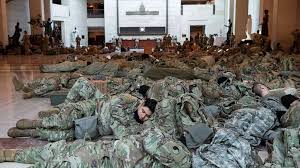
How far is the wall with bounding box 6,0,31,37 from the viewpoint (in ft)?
81.5

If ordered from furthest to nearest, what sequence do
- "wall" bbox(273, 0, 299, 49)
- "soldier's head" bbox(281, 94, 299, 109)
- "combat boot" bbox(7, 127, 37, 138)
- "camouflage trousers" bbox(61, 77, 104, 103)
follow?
"wall" bbox(273, 0, 299, 49)
"camouflage trousers" bbox(61, 77, 104, 103)
"soldier's head" bbox(281, 94, 299, 109)
"combat boot" bbox(7, 127, 37, 138)

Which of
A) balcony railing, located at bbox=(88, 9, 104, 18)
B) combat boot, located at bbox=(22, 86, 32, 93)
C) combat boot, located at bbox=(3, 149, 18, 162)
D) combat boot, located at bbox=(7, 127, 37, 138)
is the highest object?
balcony railing, located at bbox=(88, 9, 104, 18)

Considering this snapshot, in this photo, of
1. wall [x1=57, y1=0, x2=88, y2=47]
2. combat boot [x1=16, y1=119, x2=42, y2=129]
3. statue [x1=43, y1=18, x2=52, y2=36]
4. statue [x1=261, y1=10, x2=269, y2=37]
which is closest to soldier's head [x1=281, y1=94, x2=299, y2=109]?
combat boot [x1=16, y1=119, x2=42, y2=129]

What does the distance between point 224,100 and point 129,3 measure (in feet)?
114

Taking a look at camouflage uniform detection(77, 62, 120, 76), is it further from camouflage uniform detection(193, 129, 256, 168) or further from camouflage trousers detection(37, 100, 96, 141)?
camouflage uniform detection(193, 129, 256, 168)

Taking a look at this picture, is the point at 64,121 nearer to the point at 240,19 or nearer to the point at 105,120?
the point at 105,120

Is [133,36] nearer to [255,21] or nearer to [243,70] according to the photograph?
[255,21]

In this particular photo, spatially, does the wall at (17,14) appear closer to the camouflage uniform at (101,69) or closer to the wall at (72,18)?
the wall at (72,18)

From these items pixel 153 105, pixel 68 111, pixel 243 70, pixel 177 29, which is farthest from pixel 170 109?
pixel 177 29

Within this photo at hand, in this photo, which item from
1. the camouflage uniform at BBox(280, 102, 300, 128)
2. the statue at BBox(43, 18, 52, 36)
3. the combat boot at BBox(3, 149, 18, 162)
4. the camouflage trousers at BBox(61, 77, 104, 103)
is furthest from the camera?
the statue at BBox(43, 18, 52, 36)

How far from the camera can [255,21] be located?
24469 mm

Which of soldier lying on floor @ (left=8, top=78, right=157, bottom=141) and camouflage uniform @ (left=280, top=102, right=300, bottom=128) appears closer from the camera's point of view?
camouflage uniform @ (left=280, top=102, right=300, bottom=128)

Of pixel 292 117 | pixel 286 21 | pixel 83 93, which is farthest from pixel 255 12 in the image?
pixel 292 117

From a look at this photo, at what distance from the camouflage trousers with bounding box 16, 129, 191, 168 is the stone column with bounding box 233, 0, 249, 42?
18.4m
